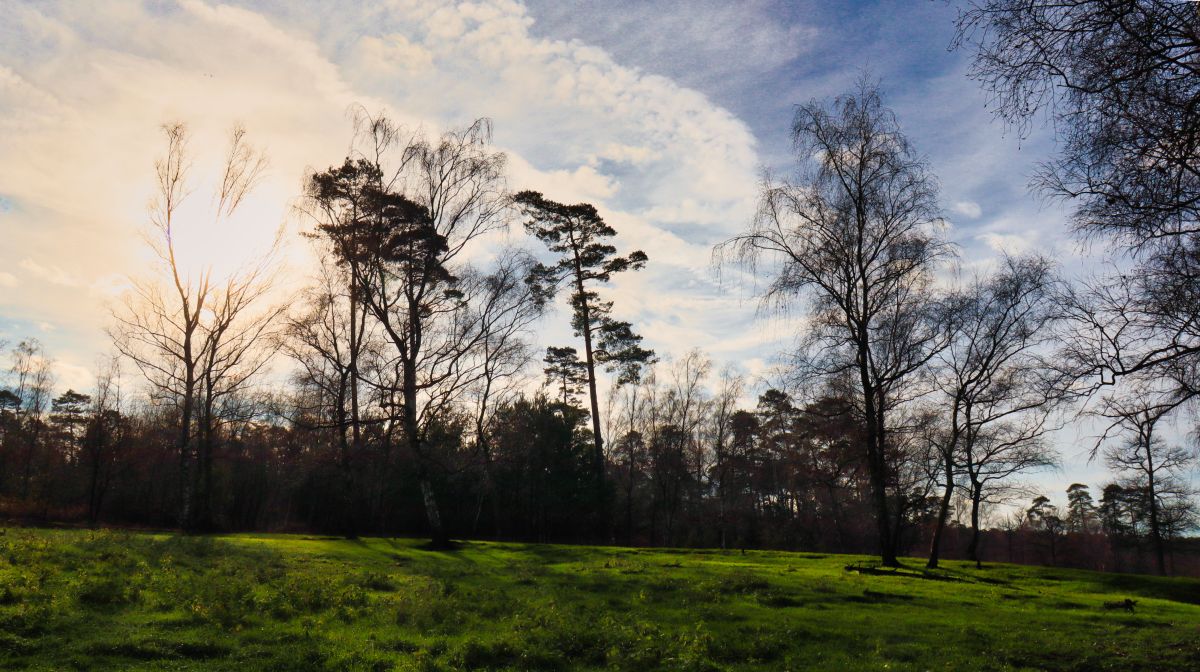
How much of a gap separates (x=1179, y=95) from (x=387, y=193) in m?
32.2

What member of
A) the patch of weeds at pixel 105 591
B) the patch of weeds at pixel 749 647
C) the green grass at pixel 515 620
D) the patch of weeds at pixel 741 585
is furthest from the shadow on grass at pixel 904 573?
the patch of weeds at pixel 105 591

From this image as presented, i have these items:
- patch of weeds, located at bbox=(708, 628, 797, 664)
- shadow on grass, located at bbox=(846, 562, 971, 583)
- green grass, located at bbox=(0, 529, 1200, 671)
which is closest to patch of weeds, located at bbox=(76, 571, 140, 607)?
green grass, located at bbox=(0, 529, 1200, 671)

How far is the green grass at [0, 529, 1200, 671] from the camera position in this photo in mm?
10422

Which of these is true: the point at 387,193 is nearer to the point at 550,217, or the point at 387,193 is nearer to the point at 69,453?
the point at 550,217

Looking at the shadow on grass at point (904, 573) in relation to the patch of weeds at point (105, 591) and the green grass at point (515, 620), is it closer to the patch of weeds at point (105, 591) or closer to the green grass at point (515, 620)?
the green grass at point (515, 620)

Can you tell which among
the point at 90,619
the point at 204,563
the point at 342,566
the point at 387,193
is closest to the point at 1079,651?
the point at 90,619

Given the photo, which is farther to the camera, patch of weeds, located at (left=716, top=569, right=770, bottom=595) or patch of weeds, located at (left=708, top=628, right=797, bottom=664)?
patch of weeds, located at (left=716, top=569, right=770, bottom=595)

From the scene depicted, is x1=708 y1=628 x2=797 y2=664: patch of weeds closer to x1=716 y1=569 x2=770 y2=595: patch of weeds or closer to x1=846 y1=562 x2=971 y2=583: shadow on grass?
x1=716 y1=569 x2=770 y2=595: patch of weeds

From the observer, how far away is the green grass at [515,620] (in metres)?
10.4

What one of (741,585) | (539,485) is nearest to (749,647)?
(741,585)

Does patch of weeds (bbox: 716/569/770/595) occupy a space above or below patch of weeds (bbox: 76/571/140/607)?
below

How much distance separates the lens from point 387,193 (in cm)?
3434

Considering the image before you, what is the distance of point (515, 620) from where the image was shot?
43.3 feet

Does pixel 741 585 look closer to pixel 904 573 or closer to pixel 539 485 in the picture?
pixel 904 573
